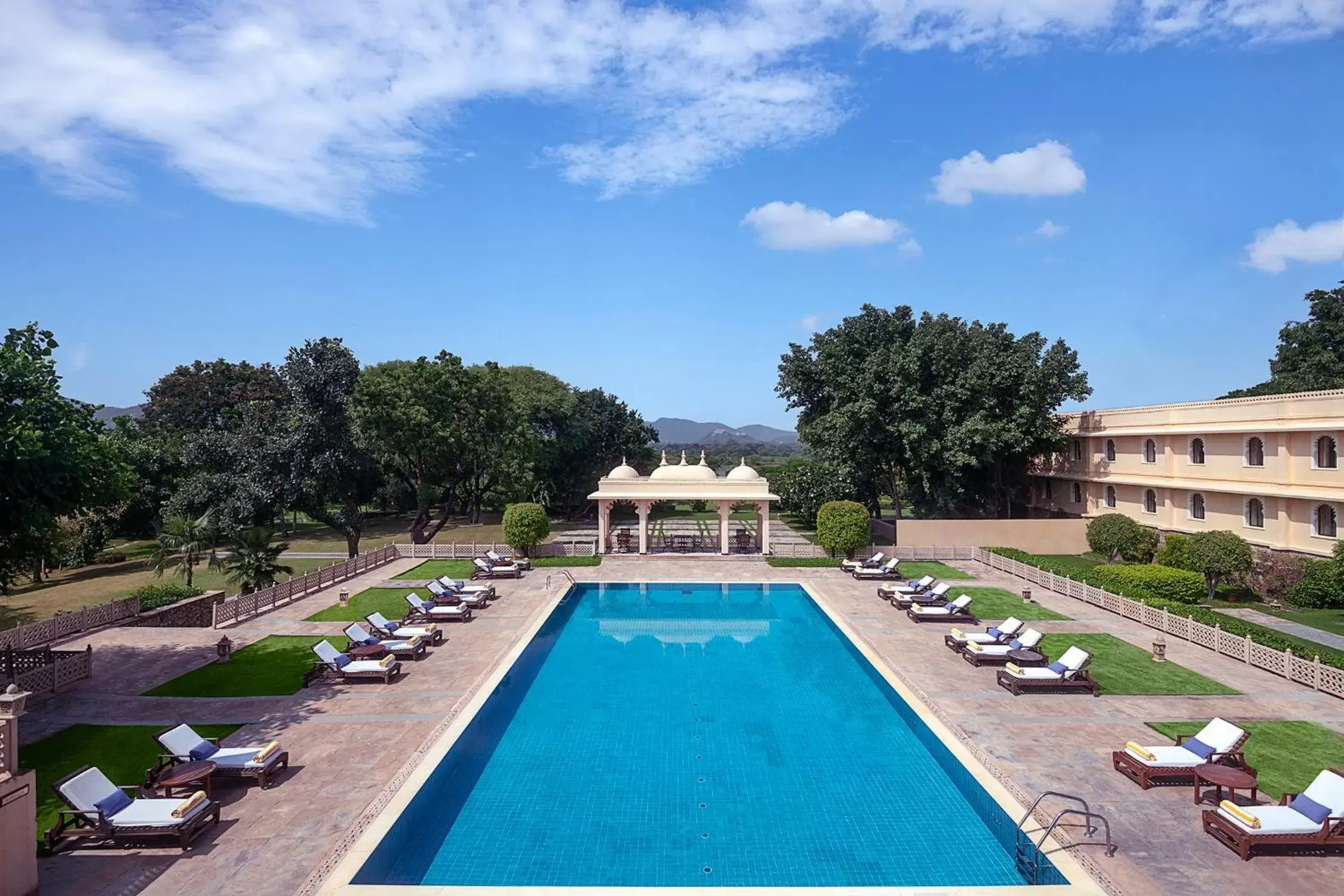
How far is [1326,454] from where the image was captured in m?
24.5

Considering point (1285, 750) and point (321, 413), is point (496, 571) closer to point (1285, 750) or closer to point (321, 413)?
point (321, 413)

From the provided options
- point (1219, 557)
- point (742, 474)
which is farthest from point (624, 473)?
point (1219, 557)

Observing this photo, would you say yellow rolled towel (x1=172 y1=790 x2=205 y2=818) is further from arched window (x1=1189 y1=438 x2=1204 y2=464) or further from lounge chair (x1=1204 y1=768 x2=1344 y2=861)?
arched window (x1=1189 y1=438 x2=1204 y2=464)

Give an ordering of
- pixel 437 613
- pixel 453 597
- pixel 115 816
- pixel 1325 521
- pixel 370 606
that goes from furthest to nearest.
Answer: pixel 1325 521, pixel 370 606, pixel 453 597, pixel 437 613, pixel 115 816

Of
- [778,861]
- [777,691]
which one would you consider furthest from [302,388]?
[778,861]

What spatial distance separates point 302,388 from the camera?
33.0 metres

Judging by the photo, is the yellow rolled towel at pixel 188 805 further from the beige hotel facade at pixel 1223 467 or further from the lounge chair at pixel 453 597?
the beige hotel facade at pixel 1223 467

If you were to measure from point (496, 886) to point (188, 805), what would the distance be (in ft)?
12.8

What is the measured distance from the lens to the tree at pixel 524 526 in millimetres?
30266

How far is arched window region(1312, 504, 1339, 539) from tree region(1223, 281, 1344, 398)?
80.4 ft

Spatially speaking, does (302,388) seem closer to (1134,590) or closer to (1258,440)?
(1134,590)

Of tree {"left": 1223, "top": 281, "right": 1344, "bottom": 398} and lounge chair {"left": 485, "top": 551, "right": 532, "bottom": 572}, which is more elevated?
tree {"left": 1223, "top": 281, "right": 1344, "bottom": 398}

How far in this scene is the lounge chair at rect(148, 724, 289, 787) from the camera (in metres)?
10.0

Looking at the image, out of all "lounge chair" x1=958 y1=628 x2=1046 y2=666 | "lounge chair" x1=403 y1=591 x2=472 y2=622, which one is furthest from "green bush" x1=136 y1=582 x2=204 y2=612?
"lounge chair" x1=958 y1=628 x2=1046 y2=666
